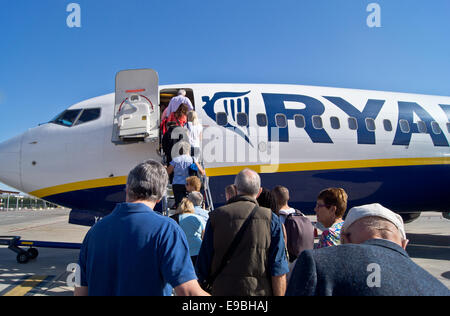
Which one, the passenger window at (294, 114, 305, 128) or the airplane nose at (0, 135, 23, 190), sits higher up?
the passenger window at (294, 114, 305, 128)

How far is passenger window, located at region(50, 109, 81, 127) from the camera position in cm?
773

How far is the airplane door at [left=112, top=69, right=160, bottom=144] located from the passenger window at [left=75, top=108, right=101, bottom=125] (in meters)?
0.85

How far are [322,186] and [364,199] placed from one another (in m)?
1.43

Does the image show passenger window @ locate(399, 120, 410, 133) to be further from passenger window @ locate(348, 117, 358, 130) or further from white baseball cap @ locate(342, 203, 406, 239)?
white baseball cap @ locate(342, 203, 406, 239)

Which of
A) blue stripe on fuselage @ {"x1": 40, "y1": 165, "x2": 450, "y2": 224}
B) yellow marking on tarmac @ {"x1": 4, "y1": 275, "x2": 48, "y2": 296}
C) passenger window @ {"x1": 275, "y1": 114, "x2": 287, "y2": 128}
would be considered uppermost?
passenger window @ {"x1": 275, "y1": 114, "x2": 287, "y2": 128}

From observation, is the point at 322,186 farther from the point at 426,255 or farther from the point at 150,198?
the point at 150,198

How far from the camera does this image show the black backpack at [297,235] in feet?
11.0

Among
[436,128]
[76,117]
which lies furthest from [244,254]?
[436,128]

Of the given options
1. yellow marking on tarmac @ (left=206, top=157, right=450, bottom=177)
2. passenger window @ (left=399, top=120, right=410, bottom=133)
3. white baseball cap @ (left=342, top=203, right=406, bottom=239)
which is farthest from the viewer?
passenger window @ (left=399, top=120, right=410, bottom=133)

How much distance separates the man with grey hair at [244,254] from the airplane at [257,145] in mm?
4763

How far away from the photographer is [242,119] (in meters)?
7.83

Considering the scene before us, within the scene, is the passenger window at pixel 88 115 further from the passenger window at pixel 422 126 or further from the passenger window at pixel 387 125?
the passenger window at pixel 422 126

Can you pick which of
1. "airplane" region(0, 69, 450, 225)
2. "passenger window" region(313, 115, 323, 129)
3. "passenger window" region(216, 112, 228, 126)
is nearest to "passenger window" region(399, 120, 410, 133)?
"airplane" region(0, 69, 450, 225)

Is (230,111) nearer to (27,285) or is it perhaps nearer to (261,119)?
(261,119)
